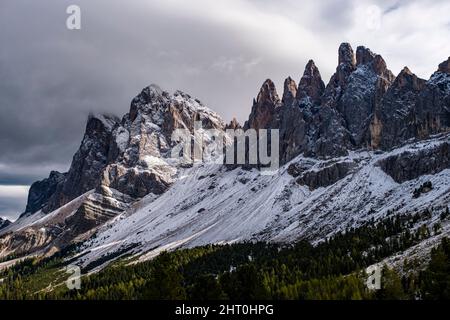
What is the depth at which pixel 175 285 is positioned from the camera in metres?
102

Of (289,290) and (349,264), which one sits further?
(349,264)

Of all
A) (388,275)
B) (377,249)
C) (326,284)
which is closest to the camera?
(388,275)

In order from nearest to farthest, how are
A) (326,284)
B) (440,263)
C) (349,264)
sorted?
(440,263) < (326,284) < (349,264)

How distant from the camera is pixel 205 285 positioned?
4038 inches
